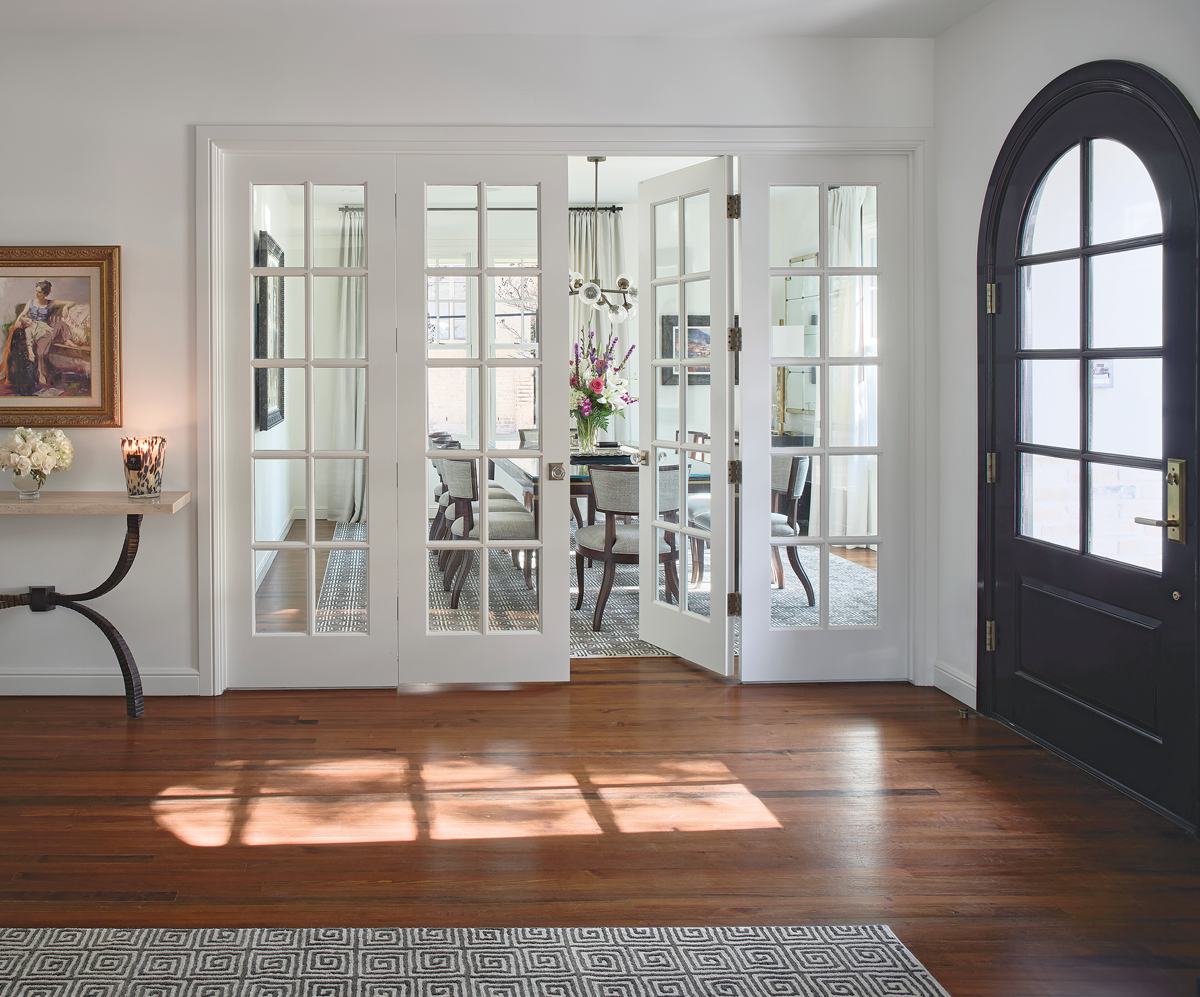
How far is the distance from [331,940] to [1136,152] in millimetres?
3063

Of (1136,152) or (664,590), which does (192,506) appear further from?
(1136,152)

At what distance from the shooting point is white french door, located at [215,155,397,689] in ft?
13.3

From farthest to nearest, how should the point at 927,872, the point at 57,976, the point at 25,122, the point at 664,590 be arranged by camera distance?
1. the point at 664,590
2. the point at 25,122
3. the point at 927,872
4. the point at 57,976

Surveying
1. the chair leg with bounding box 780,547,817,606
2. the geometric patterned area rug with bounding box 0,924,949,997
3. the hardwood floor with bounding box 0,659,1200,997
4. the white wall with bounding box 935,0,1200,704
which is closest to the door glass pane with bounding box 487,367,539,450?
the hardwood floor with bounding box 0,659,1200,997

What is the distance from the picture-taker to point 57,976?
82.8 inches

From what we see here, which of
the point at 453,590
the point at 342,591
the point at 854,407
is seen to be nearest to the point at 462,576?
the point at 453,590

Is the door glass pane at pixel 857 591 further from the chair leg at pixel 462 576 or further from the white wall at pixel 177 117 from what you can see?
the white wall at pixel 177 117

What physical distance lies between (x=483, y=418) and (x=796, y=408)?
4.36ft

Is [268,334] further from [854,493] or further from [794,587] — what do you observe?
[854,493]

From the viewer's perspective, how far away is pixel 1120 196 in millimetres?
3016

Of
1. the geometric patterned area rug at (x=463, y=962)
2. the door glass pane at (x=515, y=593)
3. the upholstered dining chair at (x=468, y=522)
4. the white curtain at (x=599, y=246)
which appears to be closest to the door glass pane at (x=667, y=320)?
the upholstered dining chair at (x=468, y=522)

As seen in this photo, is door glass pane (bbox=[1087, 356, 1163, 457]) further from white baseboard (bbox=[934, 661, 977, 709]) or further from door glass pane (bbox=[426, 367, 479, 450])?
door glass pane (bbox=[426, 367, 479, 450])

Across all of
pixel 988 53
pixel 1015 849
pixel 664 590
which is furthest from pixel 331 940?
pixel 988 53

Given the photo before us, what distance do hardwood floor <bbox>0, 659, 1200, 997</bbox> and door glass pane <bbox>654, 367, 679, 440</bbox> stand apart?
121cm
